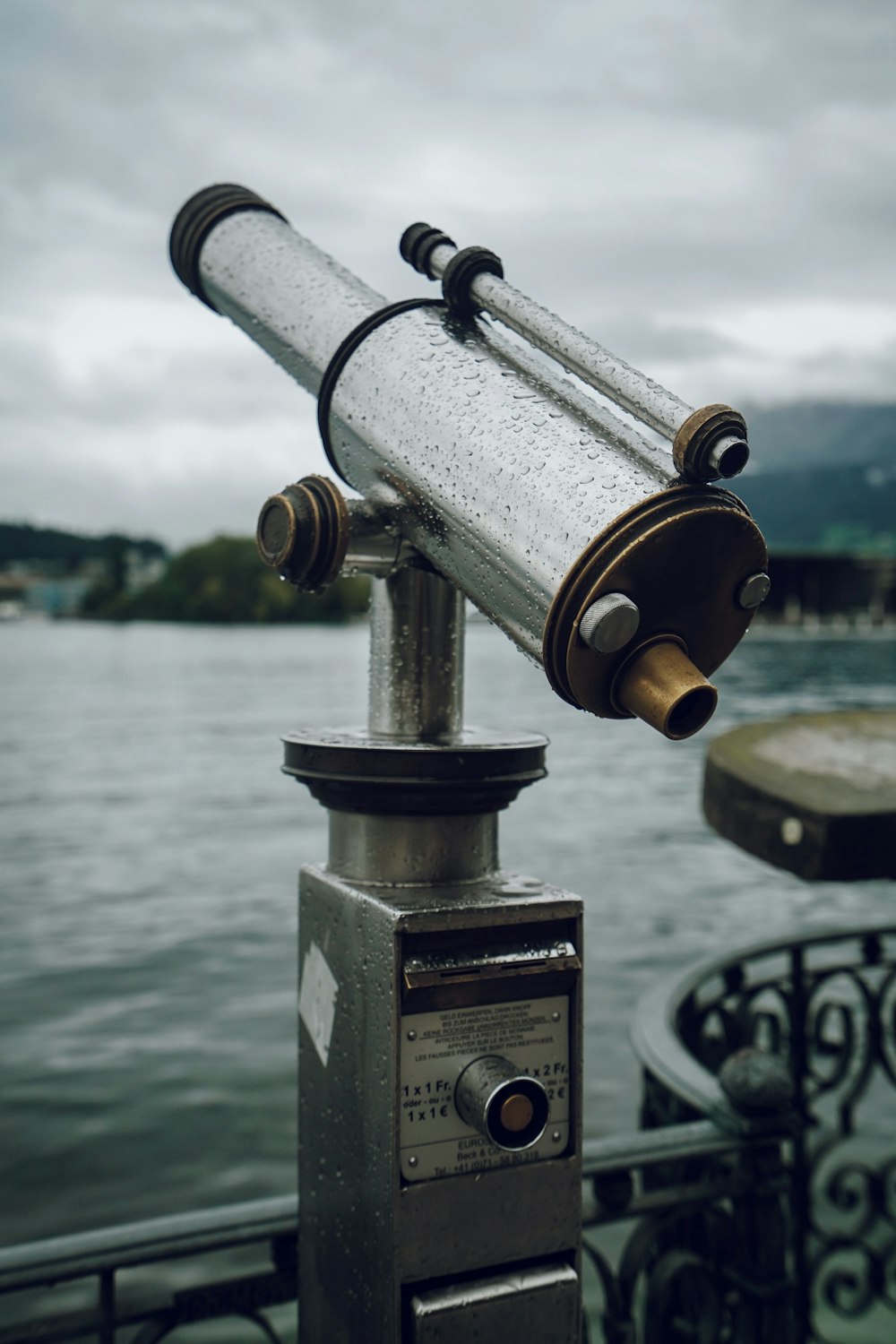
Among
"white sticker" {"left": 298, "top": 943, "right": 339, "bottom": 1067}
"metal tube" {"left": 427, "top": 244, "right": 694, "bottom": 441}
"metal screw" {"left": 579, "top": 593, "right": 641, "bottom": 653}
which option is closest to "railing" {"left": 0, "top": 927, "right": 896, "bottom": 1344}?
"white sticker" {"left": 298, "top": 943, "right": 339, "bottom": 1067}

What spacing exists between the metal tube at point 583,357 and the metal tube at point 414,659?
1.15 feet

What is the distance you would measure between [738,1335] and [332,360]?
79.7 inches

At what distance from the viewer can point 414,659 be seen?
171 cm

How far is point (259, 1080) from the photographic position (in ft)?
31.6

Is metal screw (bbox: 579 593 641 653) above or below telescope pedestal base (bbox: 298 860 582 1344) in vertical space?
above

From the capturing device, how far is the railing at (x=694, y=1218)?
1.86 m

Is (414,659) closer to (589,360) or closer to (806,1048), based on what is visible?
(589,360)

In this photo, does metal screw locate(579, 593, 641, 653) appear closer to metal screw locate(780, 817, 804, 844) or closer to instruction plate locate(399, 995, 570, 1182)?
instruction plate locate(399, 995, 570, 1182)

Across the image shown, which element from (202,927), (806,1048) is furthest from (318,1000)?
(202,927)

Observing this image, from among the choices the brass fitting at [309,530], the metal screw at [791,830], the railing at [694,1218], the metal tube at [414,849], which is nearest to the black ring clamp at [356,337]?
the brass fitting at [309,530]

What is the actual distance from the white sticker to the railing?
38cm

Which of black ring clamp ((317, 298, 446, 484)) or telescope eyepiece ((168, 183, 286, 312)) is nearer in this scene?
black ring clamp ((317, 298, 446, 484))

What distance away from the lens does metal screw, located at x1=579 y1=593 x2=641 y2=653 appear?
48.7 inches

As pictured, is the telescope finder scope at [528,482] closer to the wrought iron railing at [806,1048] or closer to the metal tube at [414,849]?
the metal tube at [414,849]
